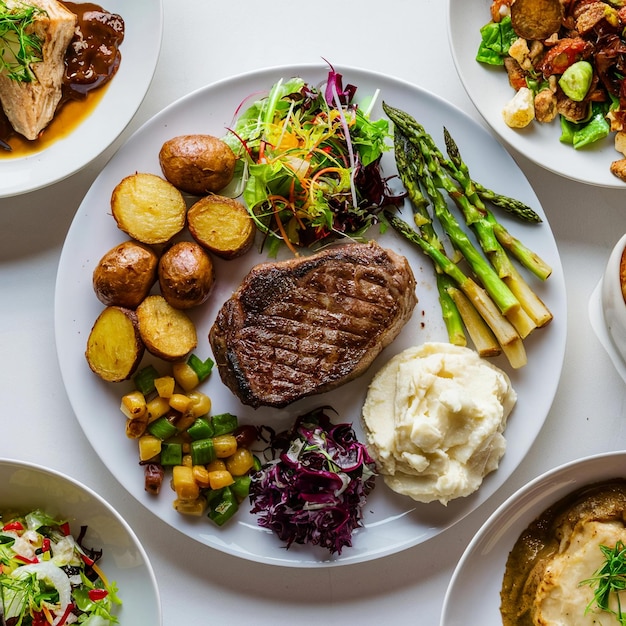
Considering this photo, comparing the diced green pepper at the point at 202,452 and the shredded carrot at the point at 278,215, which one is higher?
the shredded carrot at the point at 278,215

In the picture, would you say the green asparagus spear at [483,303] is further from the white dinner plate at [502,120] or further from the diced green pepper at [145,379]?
the diced green pepper at [145,379]

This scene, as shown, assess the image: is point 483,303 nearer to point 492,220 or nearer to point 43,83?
point 492,220

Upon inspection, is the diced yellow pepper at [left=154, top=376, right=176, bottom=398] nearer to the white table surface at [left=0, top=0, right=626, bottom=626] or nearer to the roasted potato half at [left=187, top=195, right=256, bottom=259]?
the white table surface at [left=0, top=0, right=626, bottom=626]

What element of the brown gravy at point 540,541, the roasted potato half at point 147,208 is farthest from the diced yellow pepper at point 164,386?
the brown gravy at point 540,541

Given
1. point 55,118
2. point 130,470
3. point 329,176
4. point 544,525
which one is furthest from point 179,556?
point 55,118

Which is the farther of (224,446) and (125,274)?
(224,446)

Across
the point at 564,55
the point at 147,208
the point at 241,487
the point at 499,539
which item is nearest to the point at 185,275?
the point at 147,208
